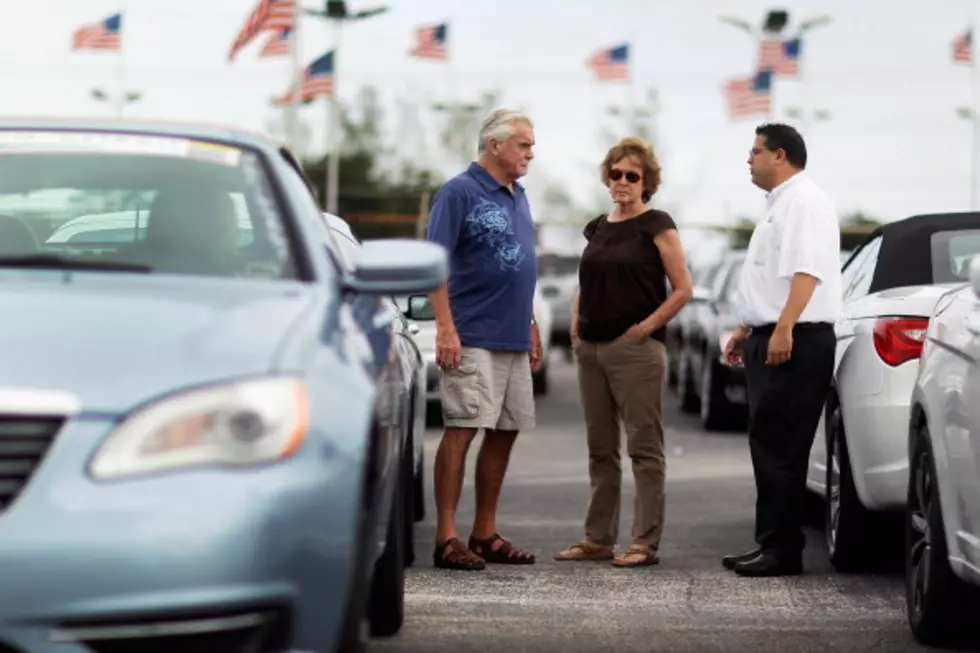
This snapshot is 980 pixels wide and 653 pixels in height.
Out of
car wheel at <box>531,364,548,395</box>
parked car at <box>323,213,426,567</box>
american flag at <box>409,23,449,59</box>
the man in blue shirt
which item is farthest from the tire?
american flag at <box>409,23,449,59</box>

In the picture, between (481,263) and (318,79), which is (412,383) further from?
(318,79)

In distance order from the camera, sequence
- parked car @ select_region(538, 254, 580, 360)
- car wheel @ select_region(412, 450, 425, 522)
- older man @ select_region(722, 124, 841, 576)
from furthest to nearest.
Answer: parked car @ select_region(538, 254, 580, 360), car wheel @ select_region(412, 450, 425, 522), older man @ select_region(722, 124, 841, 576)

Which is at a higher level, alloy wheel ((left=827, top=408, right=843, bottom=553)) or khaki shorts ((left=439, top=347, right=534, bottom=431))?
khaki shorts ((left=439, top=347, right=534, bottom=431))

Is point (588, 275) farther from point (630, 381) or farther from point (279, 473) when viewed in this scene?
point (279, 473)

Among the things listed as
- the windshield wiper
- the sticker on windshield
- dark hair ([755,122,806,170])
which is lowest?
the windshield wiper

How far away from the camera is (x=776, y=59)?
49.2 meters

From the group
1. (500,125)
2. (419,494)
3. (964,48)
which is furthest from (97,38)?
(500,125)

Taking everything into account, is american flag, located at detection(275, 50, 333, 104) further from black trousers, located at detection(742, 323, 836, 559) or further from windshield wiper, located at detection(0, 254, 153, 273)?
windshield wiper, located at detection(0, 254, 153, 273)

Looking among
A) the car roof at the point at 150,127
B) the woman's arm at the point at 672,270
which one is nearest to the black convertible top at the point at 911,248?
the woman's arm at the point at 672,270

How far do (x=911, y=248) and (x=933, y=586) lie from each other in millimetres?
2916

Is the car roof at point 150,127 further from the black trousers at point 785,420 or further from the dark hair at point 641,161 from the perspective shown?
the dark hair at point 641,161

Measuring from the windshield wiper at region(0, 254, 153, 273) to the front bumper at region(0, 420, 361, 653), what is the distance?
1.01 m

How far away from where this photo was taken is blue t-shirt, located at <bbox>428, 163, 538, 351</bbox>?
30.6ft

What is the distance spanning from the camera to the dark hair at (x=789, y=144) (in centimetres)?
921
